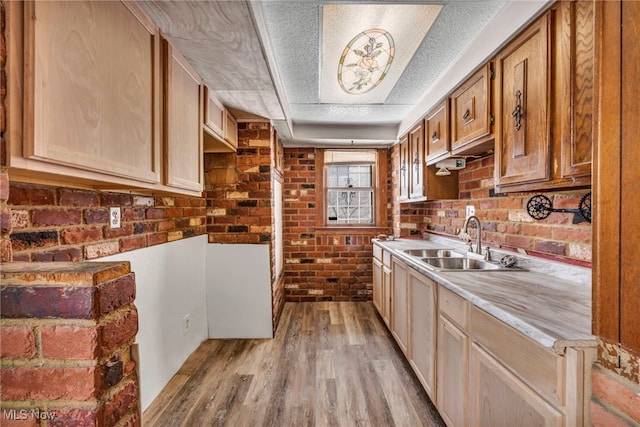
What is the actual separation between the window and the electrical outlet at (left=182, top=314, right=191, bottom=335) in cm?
208

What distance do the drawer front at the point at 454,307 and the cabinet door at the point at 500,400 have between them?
0.12 m

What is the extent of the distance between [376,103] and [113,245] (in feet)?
7.93

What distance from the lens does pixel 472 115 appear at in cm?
186

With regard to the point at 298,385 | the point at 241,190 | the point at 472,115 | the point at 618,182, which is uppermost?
the point at 472,115

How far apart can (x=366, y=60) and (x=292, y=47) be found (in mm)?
528

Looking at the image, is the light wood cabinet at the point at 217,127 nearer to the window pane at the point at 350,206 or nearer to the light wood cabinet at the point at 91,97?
the light wood cabinet at the point at 91,97

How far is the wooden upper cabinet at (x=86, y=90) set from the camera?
2.35ft

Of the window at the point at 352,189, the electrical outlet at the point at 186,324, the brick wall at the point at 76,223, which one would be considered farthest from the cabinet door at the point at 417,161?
the electrical outlet at the point at 186,324

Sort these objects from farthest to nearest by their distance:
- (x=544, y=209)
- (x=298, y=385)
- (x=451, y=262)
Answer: (x=451, y=262), (x=298, y=385), (x=544, y=209)

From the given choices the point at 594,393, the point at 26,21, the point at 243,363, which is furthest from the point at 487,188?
the point at 26,21

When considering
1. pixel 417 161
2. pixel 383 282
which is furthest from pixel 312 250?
pixel 417 161

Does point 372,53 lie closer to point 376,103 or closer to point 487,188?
point 376,103

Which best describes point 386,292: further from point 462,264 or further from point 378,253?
point 462,264

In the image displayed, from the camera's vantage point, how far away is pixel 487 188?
230 cm
